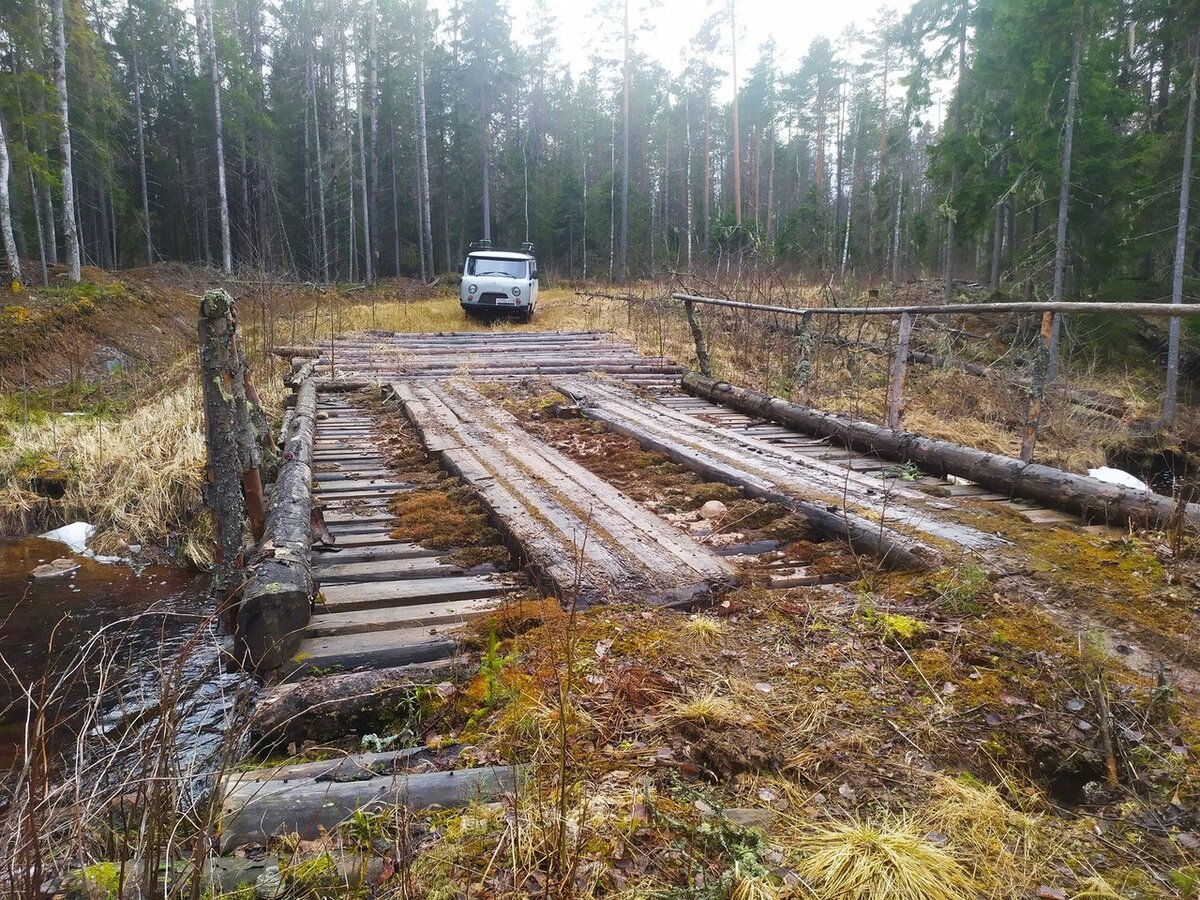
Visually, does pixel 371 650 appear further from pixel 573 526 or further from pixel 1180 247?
pixel 1180 247

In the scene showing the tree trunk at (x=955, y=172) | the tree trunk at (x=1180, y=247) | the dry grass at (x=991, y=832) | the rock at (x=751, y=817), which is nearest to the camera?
the dry grass at (x=991, y=832)

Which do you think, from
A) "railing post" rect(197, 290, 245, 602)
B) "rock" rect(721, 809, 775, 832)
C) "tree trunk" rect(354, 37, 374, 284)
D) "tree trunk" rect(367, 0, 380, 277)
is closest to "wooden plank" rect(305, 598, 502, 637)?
"railing post" rect(197, 290, 245, 602)

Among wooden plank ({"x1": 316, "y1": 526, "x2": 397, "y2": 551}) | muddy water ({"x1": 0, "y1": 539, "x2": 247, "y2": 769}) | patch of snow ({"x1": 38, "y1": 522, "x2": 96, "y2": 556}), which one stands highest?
wooden plank ({"x1": 316, "y1": 526, "x2": 397, "y2": 551})

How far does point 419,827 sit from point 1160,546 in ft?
12.8

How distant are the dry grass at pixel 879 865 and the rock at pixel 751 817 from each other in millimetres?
106

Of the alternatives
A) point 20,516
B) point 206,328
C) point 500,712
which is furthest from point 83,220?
point 500,712

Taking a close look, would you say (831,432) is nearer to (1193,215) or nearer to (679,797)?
(679,797)

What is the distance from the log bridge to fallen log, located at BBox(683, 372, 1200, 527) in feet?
0.04

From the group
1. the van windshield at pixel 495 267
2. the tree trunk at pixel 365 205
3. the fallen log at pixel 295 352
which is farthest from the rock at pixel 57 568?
the tree trunk at pixel 365 205

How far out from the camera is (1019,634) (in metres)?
3.07

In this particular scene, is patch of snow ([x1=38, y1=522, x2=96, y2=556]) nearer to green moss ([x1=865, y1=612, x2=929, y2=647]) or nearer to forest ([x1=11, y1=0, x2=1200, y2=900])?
forest ([x1=11, y1=0, x2=1200, y2=900])

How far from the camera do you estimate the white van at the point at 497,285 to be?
64.6 feet

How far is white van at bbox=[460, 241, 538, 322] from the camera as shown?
64.6 feet

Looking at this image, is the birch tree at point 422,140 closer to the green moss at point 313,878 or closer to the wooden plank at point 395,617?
the wooden plank at point 395,617
